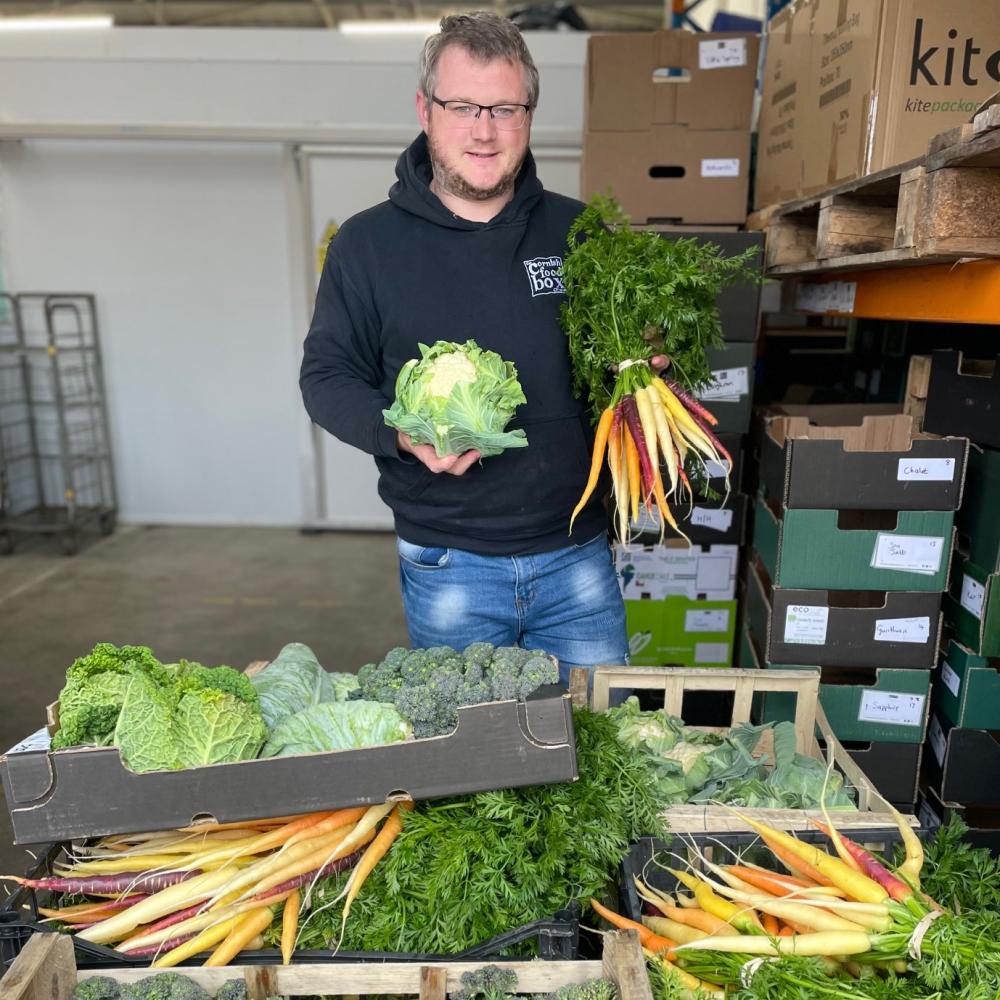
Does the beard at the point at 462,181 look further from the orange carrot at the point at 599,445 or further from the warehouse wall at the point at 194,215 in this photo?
the warehouse wall at the point at 194,215

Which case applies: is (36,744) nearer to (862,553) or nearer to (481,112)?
(481,112)

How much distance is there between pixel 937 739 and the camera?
2.52m

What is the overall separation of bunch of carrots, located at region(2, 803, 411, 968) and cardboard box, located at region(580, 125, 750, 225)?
268 cm

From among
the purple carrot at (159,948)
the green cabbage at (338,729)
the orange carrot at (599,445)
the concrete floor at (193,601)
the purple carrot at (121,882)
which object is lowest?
the concrete floor at (193,601)

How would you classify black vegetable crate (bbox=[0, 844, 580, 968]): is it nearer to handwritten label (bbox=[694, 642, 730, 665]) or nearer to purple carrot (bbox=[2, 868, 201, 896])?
purple carrot (bbox=[2, 868, 201, 896])

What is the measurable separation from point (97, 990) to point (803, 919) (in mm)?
1114

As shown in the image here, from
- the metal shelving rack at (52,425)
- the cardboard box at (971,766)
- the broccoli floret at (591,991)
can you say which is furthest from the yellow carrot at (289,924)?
the metal shelving rack at (52,425)

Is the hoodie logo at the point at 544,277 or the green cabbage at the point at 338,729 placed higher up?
the hoodie logo at the point at 544,277

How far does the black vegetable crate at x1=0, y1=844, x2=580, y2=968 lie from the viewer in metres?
1.33

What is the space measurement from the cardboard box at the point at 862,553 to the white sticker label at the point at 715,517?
690 millimetres

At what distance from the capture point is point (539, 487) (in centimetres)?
205

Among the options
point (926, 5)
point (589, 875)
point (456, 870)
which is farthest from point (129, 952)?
point (926, 5)

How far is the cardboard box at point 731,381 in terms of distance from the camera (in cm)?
301

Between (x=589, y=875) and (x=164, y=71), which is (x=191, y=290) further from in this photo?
(x=589, y=875)
